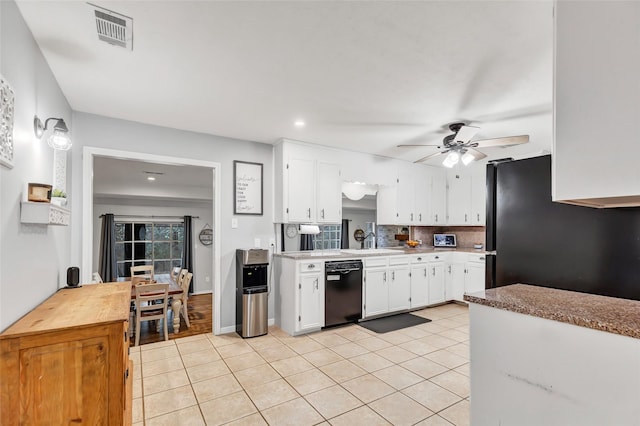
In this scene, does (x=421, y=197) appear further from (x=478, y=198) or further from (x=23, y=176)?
(x=23, y=176)

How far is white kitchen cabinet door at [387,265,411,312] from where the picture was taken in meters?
4.53

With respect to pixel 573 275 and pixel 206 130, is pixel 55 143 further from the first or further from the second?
pixel 573 275

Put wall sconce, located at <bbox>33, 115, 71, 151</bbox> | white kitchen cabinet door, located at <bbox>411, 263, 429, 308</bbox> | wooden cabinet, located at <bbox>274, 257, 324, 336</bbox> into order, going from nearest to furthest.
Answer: wall sconce, located at <bbox>33, 115, 71, 151</bbox>
wooden cabinet, located at <bbox>274, 257, 324, 336</bbox>
white kitchen cabinet door, located at <bbox>411, 263, 429, 308</bbox>

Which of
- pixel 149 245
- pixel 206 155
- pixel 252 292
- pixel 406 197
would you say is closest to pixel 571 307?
pixel 252 292

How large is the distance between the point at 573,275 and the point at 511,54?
1.44 meters

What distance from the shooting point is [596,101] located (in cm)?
104

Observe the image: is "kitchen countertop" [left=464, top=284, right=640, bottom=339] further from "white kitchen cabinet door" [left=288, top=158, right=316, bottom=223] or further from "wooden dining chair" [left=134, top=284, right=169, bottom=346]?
"wooden dining chair" [left=134, top=284, right=169, bottom=346]

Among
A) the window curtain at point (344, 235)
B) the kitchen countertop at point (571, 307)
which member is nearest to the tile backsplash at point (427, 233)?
the window curtain at point (344, 235)

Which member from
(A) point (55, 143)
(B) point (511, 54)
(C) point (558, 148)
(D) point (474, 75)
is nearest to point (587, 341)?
(C) point (558, 148)

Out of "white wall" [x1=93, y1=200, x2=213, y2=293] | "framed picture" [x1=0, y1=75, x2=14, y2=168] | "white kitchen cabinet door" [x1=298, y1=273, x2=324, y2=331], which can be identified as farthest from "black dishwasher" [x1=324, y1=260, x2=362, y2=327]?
"white wall" [x1=93, y1=200, x2=213, y2=293]

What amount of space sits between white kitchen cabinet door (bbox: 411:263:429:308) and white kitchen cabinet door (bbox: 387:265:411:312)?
0.10 metres

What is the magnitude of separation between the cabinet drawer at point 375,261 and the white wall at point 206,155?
140 cm

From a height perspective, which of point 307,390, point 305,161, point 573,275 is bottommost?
point 307,390

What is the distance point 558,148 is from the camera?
3.73ft
